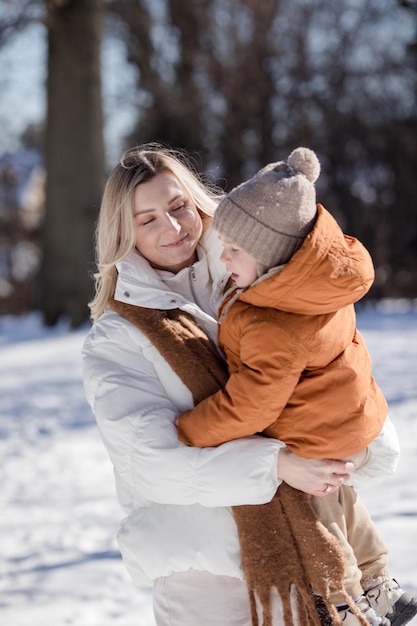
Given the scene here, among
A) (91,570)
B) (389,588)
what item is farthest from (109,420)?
(91,570)

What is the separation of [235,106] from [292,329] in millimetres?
15682

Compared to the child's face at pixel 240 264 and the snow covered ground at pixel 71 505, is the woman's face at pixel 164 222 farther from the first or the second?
the snow covered ground at pixel 71 505

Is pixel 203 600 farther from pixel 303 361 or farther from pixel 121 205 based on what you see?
pixel 121 205

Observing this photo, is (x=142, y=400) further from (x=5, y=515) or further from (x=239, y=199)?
(x=5, y=515)

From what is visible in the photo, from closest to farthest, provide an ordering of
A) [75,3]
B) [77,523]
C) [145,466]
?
[145,466], [77,523], [75,3]

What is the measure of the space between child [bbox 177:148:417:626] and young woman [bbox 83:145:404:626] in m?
0.07

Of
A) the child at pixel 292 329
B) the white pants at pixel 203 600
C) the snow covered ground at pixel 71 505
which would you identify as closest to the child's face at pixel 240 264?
the child at pixel 292 329

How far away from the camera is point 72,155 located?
38.2ft

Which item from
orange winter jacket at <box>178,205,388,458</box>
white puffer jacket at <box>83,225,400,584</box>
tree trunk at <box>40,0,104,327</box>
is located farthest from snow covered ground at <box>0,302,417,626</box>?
tree trunk at <box>40,0,104,327</box>

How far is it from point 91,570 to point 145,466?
6.47ft

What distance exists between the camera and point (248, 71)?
16812mm

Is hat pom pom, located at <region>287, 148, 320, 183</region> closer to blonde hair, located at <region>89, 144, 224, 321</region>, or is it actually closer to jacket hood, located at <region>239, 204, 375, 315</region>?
jacket hood, located at <region>239, 204, 375, 315</region>

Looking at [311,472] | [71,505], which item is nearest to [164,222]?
[311,472]

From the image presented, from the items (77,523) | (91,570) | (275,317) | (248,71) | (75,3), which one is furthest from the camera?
(248,71)
